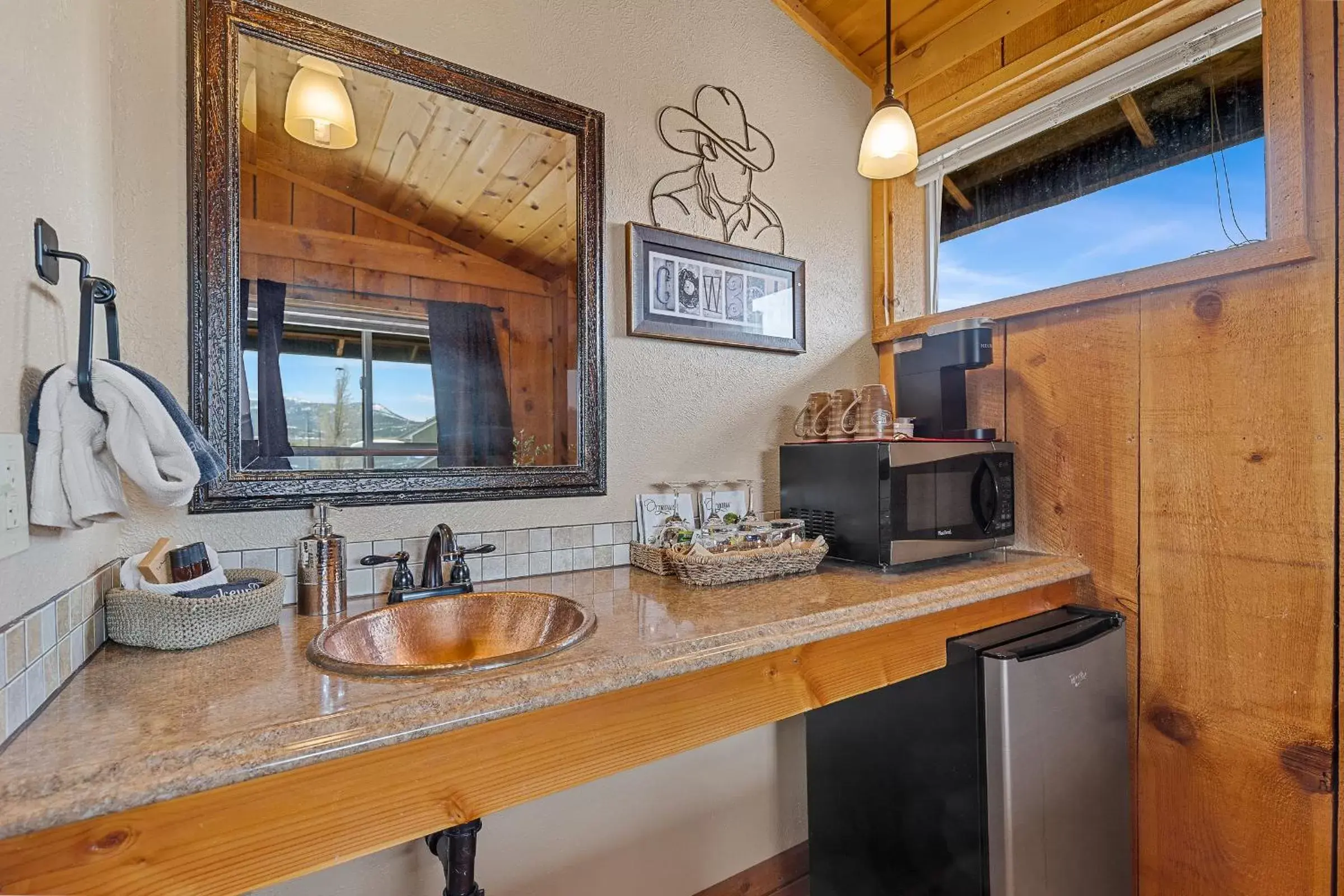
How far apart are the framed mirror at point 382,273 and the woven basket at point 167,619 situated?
0.24 meters

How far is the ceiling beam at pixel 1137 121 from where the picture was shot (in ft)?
4.95

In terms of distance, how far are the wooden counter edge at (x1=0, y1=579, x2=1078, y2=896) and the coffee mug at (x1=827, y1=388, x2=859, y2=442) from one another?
627 mm

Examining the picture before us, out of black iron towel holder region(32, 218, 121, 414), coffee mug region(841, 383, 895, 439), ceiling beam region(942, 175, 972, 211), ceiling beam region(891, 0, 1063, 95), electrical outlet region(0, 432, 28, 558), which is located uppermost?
ceiling beam region(891, 0, 1063, 95)

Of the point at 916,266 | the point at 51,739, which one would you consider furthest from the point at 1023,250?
the point at 51,739

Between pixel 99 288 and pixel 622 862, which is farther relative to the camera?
pixel 622 862

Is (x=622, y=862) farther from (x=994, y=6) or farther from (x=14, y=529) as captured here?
(x=994, y=6)

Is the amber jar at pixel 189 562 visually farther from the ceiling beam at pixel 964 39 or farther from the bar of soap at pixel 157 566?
the ceiling beam at pixel 964 39

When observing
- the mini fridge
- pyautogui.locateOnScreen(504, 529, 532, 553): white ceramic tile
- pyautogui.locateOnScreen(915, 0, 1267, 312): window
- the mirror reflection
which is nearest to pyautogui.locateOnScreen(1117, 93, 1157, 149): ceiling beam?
pyautogui.locateOnScreen(915, 0, 1267, 312): window

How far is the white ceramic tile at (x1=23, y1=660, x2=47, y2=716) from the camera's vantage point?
668mm

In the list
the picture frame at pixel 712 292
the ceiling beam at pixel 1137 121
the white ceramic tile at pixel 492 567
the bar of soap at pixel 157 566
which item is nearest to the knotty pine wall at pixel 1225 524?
the ceiling beam at pixel 1137 121

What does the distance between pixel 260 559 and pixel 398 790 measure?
635 millimetres

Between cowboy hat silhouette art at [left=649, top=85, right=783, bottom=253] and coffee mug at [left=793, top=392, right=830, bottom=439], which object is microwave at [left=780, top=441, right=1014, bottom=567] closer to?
coffee mug at [left=793, top=392, right=830, bottom=439]

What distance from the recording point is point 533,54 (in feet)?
4.75

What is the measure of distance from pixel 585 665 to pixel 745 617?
Result: 0.34 meters
